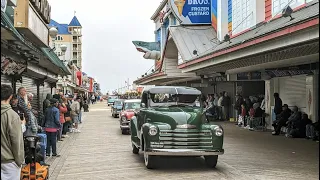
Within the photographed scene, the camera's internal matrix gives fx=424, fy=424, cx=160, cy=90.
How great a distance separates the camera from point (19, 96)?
28.4ft

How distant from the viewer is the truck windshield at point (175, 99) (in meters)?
11.5

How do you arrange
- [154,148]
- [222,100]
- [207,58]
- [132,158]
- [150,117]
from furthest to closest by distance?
[222,100] < [207,58] < [132,158] < [150,117] < [154,148]

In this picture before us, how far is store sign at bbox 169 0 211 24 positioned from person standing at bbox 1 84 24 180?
894 inches

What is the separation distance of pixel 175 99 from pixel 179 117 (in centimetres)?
175

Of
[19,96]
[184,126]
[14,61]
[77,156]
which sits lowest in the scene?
[77,156]

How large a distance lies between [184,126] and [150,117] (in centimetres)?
107

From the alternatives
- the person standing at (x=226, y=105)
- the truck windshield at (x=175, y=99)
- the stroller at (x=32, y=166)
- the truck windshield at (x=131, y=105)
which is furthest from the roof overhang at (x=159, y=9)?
the stroller at (x=32, y=166)

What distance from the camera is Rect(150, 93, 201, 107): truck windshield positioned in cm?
1148

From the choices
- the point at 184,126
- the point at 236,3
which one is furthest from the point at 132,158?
the point at 236,3

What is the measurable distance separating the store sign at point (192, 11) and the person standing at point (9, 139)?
74.5 feet

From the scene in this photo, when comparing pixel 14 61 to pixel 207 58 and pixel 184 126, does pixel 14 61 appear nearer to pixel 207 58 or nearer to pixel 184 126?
pixel 184 126

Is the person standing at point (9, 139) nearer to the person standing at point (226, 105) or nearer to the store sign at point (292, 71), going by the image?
the store sign at point (292, 71)

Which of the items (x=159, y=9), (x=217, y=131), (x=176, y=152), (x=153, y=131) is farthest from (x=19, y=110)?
(x=159, y=9)

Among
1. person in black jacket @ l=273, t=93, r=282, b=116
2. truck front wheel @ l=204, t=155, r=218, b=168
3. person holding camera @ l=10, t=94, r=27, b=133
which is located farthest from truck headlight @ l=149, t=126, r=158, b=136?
person in black jacket @ l=273, t=93, r=282, b=116
